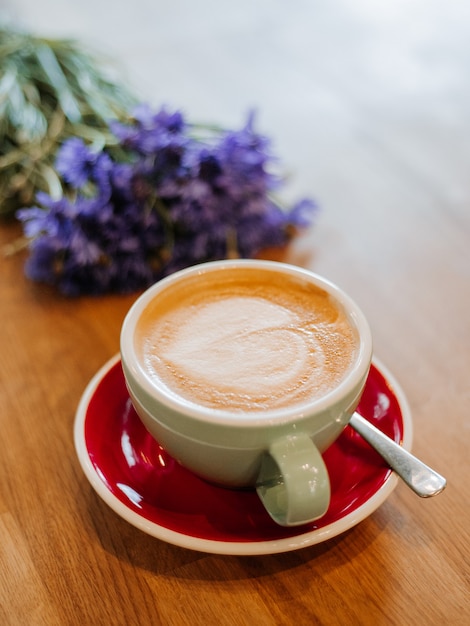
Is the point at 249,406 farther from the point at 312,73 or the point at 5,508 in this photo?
the point at 312,73

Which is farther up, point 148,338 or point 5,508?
point 148,338

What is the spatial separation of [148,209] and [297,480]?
1.58 feet

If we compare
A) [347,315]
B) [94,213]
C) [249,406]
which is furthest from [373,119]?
[249,406]

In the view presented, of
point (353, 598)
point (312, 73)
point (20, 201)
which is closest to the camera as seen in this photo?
point (353, 598)

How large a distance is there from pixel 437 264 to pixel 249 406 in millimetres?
480

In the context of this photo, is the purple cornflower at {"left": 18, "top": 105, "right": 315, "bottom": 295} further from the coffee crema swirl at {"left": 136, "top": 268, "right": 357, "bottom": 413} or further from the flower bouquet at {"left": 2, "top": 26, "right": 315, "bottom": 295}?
the coffee crema swirl at {"left": 136, "top": 268, "right": 357, "bottom": 413}

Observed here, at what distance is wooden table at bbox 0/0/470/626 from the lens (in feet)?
1.64

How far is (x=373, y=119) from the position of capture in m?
1.22

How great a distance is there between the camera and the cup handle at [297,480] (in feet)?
1.49

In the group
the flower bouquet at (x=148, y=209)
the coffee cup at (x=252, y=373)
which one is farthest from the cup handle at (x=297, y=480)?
the flower bouquet at (x=148, y=209)

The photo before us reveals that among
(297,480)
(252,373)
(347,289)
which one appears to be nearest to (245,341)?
(252,373)

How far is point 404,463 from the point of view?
1.73 feet

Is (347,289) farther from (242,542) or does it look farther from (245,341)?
(242,542)

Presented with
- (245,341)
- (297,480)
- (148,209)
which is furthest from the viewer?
(148,209)
